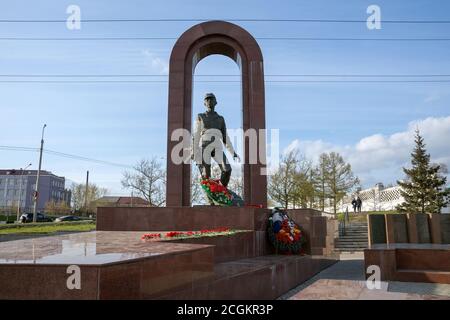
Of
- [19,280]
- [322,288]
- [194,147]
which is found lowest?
[322,288]

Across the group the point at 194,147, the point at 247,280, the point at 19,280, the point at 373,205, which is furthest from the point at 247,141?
the point at 373,205

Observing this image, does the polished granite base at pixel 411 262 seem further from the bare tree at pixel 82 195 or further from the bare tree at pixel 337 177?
the bare tree at pixel 82 195

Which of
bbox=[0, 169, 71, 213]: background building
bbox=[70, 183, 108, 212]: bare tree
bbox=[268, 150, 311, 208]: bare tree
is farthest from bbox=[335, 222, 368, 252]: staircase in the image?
bbox=[0, 169, 71, 213]: background building

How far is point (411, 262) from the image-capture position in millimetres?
8609

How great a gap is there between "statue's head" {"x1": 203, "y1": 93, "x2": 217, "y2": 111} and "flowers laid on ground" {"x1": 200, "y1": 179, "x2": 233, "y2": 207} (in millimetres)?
2261

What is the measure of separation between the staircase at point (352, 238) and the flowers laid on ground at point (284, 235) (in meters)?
8.82

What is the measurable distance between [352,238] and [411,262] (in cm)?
1165

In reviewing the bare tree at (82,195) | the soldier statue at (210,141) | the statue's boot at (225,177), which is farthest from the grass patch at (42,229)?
the bare tree at (82,195)

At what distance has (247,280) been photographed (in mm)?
5906

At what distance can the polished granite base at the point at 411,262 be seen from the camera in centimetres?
825

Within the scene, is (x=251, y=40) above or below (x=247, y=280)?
above
